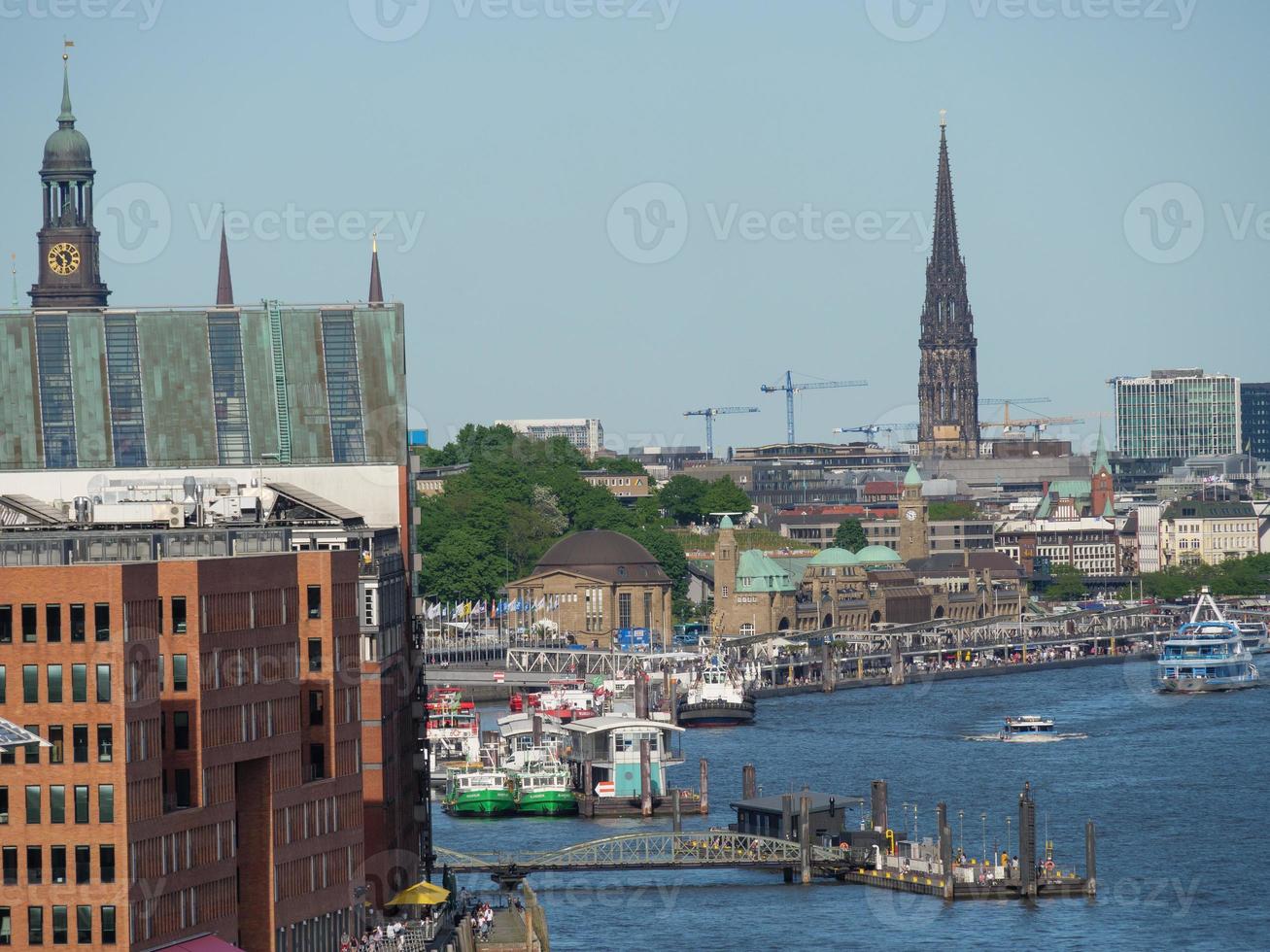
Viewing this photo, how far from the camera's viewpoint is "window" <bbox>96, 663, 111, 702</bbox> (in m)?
57.7

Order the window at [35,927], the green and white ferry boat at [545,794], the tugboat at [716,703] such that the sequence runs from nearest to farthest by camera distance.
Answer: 1. the window at [35,927]
2. the green and white ferry boat at [545,794]
3. the tugboat at [716,703]

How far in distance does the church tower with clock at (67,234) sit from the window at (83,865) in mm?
118961

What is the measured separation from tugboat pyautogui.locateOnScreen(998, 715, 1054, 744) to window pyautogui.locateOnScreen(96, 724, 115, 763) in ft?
247

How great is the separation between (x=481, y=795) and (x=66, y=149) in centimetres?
7867

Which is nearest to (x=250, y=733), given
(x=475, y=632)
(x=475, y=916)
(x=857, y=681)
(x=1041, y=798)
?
(x=475, y=916)

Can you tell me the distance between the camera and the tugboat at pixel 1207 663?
162m

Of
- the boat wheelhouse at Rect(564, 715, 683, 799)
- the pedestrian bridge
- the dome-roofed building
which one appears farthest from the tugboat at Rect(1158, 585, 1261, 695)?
the pedestrian bridge

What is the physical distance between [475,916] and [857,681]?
101566 mm

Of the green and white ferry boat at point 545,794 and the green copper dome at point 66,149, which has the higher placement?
the green copper dome at point 66,149

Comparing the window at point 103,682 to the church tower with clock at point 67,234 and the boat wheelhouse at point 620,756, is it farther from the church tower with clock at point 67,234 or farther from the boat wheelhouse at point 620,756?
the church tower with clock at point 67,234

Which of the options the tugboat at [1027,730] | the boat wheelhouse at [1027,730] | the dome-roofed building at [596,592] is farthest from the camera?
the dome-roofed building at [596,592]

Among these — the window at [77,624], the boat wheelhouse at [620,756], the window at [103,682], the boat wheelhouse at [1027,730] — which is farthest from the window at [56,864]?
the boat wheelhouse at [1027,730]

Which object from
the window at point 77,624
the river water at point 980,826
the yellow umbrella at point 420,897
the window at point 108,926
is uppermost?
the window at point 77,624

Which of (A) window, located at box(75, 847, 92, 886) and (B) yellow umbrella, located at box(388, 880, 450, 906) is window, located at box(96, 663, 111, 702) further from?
(B) yellow umbrella, located at box(388, 880, 450, 906)
